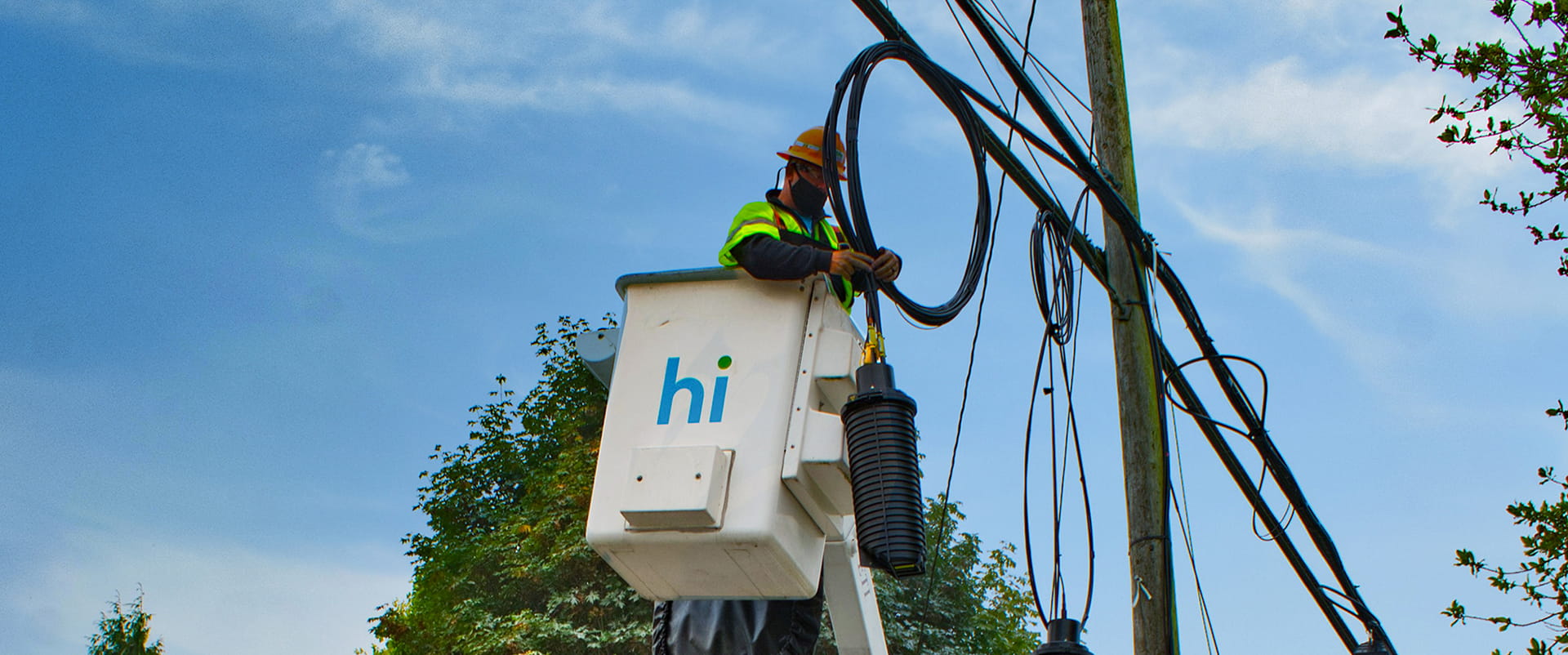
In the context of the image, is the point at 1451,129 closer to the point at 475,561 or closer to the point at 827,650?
the point at 827,650

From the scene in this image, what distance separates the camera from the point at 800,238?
4262 mm

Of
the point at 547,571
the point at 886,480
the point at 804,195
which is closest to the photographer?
the point at 886,480

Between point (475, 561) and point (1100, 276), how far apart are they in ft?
55.4

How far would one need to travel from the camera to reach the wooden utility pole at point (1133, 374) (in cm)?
543

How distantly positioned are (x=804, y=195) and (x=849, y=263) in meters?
0.64

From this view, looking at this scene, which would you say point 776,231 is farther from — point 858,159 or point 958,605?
point 958,605

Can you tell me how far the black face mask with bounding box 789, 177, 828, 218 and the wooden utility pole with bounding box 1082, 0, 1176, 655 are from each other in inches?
73.7

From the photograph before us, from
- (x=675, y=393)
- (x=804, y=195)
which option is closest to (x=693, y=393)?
(x=675, y=393)

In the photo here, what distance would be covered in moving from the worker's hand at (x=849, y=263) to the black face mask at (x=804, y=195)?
0.60m

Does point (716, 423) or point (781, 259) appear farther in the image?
point (781, 259)

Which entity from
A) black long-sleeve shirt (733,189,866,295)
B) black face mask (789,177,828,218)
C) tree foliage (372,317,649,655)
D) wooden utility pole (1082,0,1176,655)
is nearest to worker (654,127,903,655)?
black long-sleeve shirt (733,189,866,295)

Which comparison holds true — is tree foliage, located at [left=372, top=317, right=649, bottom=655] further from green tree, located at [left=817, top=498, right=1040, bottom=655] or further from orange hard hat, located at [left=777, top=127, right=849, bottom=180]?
orange hard hat, located at [left=777, top=127, right=849, bottom=180]

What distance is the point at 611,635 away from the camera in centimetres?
1902

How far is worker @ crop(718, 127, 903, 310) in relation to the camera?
390 centimetres
